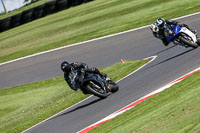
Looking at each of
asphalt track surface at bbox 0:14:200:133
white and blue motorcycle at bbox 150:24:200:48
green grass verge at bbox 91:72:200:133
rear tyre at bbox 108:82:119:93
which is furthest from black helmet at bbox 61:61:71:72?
white and blue motorcycle at bbox 150:24:200:48

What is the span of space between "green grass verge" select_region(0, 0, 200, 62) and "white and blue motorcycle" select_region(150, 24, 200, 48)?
8953mm

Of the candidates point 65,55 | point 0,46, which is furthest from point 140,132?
point 0,46

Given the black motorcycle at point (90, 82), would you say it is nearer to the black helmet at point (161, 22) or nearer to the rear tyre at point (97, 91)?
the rear tyre at point (97, 91)

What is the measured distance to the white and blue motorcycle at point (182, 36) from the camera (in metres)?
14.7

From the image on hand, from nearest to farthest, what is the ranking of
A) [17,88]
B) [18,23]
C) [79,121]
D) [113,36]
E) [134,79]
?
1. [79,121]
2. [134,79]
3. [17,88]
4. [113,36]
5. [18,23]

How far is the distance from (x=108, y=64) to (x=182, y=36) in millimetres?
4902

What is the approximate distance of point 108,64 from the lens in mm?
18984

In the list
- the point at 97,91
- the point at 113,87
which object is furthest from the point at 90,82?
the point at 113,87

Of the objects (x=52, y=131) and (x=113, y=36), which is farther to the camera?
(x=113, y=36)

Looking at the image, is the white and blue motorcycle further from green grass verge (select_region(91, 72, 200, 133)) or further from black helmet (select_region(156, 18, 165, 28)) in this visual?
green grass verge (select_region(91, 72, 200, 133))

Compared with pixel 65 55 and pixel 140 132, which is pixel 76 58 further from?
pixel 140 132

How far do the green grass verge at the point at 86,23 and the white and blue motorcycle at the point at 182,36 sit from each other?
8953 millimetres

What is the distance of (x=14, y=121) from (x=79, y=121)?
429 cm

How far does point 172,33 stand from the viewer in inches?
595
